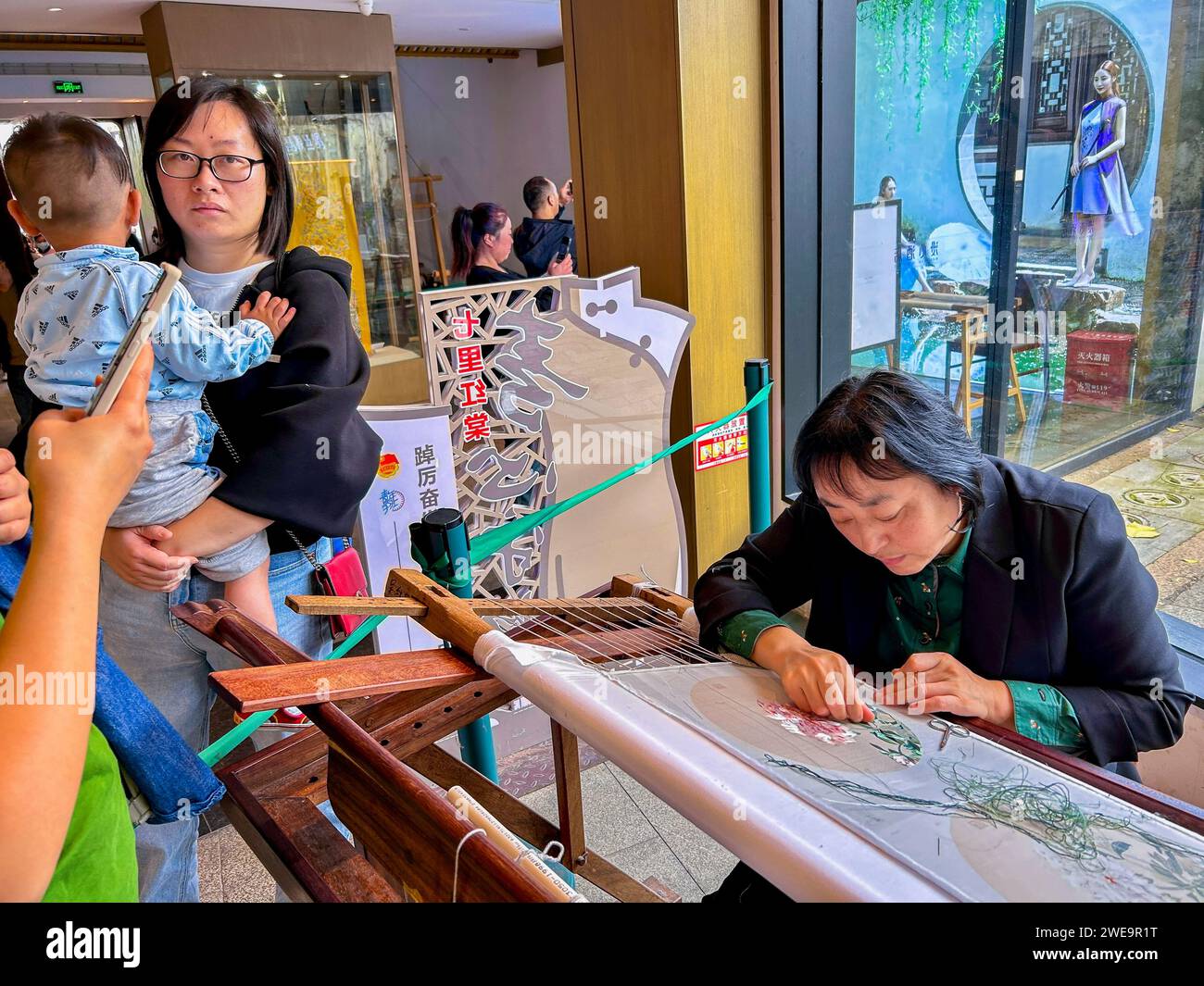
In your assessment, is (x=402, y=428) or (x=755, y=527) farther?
(x=755, y=527)

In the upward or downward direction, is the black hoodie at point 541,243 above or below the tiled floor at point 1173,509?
above

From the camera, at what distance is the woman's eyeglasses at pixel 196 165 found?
5.02ft

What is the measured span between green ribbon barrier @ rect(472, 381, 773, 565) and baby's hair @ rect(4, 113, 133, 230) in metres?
0.99

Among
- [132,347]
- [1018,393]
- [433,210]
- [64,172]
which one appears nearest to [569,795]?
[132,347]

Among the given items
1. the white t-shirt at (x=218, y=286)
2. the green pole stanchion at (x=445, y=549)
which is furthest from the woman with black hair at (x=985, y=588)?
the white t-shirt at (x=218, y=286)

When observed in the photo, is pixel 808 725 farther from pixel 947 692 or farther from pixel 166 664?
pixel 166 664

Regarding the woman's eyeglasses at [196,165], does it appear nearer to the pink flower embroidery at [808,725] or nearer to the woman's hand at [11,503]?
the woman's hand at [11,503]

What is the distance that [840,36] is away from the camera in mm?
3061

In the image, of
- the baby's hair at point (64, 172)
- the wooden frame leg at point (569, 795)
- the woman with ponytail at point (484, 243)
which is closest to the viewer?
the baby's hair at point (64, 172)

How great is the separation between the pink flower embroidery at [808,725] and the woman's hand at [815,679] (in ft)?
0.06

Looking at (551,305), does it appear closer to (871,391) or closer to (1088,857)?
(871,391)

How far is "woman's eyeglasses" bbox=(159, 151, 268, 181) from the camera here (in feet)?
5.02

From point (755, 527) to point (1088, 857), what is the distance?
2022 millimetres

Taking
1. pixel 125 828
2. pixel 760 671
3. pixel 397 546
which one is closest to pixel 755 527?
pixel 397 546
